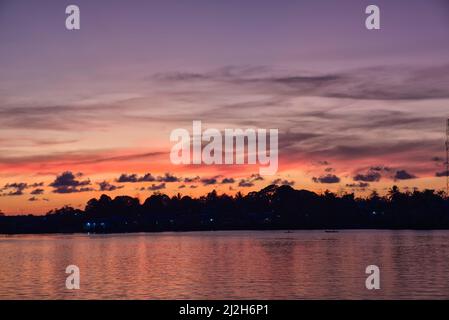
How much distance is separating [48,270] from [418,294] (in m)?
57.3

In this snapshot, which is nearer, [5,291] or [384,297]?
[384,297]

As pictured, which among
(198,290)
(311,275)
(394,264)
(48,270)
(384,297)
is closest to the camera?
(384,297)

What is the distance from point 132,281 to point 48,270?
88.3ft
